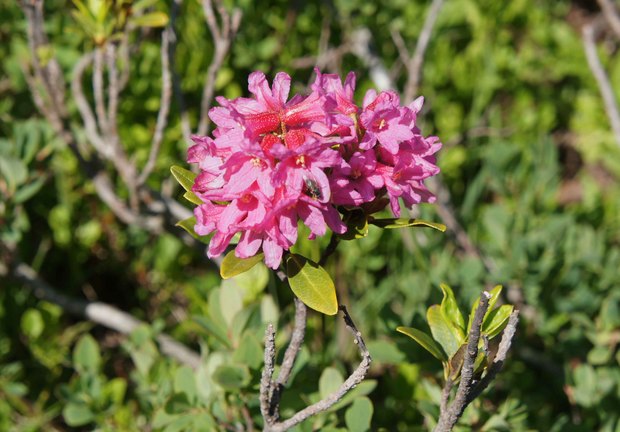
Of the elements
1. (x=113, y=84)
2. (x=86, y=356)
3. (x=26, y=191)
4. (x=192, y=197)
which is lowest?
(x=86, y=356)

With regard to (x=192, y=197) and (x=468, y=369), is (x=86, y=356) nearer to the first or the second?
(x=192, y=197)

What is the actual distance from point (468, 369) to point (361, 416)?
38 centimetres

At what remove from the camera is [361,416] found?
4.62 feet

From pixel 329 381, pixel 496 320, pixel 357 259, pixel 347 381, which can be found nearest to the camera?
pixel 347 381

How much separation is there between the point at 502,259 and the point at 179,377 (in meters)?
1.16

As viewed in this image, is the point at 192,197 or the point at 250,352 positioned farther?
the point at 250,352

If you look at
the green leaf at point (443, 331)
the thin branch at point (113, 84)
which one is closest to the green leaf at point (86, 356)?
the thin branch at point (113, 84)

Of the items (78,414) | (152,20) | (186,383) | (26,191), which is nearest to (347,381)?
(186,383)

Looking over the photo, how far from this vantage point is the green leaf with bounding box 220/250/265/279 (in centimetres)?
117

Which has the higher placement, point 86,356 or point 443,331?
point 443,331

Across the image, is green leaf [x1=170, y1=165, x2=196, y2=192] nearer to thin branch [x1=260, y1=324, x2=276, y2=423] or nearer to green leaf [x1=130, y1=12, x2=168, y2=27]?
thin branch [x1=260, y1=324, x2=276, y2=423]

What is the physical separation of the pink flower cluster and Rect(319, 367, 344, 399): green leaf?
1.58 feet

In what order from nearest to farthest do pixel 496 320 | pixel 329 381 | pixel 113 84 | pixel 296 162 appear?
pixel 296 162, pixel 496 320, pixel 329 381, pixel 113 84

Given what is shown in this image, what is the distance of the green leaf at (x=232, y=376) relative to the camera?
1424 millimetres
